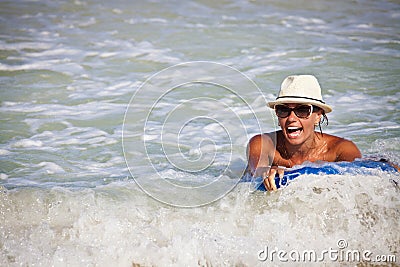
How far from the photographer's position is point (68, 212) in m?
4.12

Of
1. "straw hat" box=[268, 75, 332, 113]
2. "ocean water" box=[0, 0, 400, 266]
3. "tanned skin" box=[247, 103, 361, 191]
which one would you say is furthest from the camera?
"tanned skin" box=[247, 103, 361, 191]

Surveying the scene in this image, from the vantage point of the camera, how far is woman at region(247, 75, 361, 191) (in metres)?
4.06

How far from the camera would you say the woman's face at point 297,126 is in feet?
13.5

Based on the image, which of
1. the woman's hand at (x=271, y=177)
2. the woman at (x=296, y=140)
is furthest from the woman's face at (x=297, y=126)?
the woman's hand at (x=271, y=177)

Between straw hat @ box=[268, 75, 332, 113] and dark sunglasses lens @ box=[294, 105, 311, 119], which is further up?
straw hat @ box=[268, 75, 332, 113]

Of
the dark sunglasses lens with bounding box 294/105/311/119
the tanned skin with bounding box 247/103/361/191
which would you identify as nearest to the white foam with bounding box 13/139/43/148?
the tanned skin with bounding box 247/103/361/191

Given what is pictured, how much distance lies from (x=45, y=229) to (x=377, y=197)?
87.0 inches

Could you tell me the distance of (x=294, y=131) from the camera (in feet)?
13.8

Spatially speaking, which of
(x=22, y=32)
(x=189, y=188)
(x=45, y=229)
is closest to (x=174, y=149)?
(x=189, y=188)

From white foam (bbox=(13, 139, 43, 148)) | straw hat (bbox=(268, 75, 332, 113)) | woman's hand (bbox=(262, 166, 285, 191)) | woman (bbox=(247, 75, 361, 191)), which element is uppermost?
straw hat (bbox=(268, 75, 332, 113))

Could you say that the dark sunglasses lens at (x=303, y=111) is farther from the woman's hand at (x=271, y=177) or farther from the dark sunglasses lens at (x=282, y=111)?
the woman's hand at (x=271, y=177)

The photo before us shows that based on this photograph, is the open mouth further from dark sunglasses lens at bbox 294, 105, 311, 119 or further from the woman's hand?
the woman's hand

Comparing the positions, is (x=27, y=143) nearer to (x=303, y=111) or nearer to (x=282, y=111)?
(x=282, y=111)

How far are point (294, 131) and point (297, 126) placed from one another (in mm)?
49
